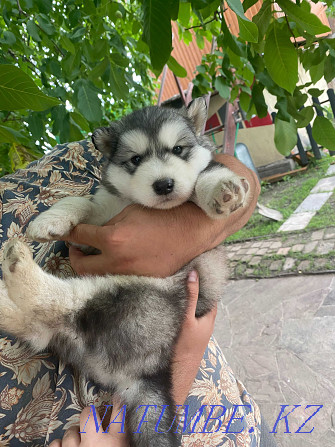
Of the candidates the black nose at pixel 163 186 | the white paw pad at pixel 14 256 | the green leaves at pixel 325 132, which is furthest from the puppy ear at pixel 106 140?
the green leaves at pixel 325 132

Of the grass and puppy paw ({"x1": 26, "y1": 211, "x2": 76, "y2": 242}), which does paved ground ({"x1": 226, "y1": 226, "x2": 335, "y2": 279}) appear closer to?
the grass

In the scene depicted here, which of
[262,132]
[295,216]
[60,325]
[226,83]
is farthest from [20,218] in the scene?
[262,132]

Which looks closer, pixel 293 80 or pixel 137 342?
pixel 293 80

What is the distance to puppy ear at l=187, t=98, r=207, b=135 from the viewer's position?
2318 millimetres

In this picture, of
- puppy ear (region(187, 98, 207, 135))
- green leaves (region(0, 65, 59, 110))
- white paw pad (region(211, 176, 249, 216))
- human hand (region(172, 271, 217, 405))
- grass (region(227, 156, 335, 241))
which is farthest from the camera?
grass (region(227, 156, 335, 241))

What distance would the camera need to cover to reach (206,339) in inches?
67.4

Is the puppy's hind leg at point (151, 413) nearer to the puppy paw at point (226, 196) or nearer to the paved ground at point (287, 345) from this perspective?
the puppy paw at point (226, 196)

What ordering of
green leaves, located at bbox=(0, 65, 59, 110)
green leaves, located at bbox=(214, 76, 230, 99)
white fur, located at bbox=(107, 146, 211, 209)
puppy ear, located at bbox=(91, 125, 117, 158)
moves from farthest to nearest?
green leaves, located at bbox=(214, 76, 230, 99), puppy ear, located at bbox=(91, 125, 117, 158), white fur, located at bbox=(107, 146, 211, 209), green leaves, located at bbox=(0, 65, 59, 110)

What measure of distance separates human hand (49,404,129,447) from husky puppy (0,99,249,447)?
6 centimetres

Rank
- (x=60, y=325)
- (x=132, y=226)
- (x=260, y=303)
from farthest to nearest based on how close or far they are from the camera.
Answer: (x=260, y=303), (x=132, y=226), (x=60, y=325)

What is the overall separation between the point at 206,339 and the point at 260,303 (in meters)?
3.84

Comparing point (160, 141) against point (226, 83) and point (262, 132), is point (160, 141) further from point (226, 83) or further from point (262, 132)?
point (262, 132)

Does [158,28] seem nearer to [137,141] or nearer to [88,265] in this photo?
[137,141]

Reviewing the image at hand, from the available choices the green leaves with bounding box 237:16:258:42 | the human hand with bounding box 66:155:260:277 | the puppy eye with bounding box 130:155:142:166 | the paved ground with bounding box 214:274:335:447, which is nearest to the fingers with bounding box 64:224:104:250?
the human hand with bounding box 66:155:260:277
